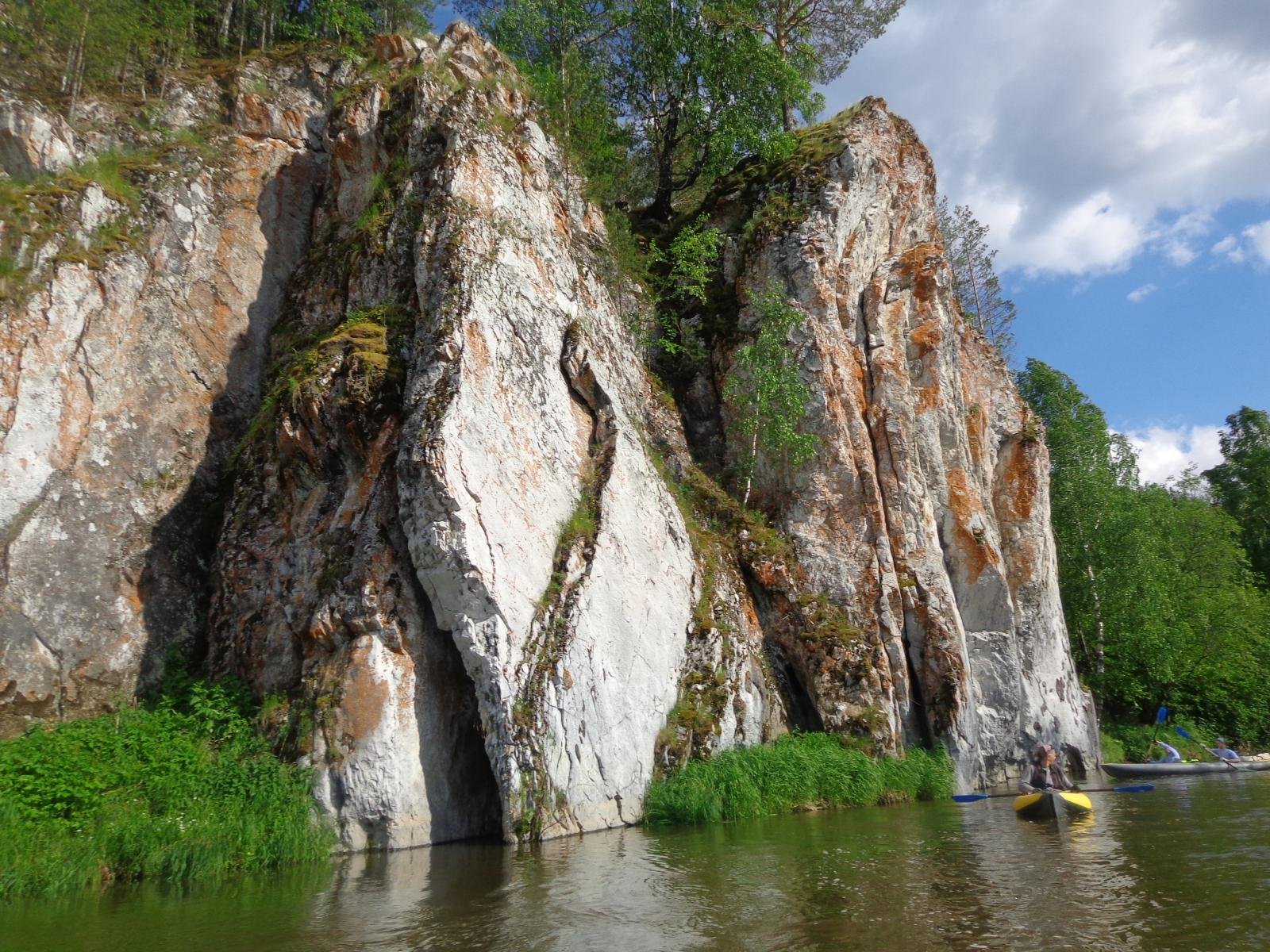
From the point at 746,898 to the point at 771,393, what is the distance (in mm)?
13806

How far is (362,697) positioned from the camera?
12680mm

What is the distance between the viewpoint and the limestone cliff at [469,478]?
44.1 ft

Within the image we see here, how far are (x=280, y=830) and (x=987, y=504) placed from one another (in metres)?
19.2

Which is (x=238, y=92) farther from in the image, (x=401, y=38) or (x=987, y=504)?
(x=987, y=504)

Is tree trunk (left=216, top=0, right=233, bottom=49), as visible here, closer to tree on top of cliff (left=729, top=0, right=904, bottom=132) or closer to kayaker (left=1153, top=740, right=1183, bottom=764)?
tree on top of cliff (left=729, top=0, right=904, bottom=132)

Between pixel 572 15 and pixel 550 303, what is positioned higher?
pixel 572 15

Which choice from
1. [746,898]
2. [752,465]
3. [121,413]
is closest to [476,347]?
[121,413]

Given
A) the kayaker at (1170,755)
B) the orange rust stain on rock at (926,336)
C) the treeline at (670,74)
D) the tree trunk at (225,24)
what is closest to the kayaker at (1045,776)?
the kayaker at (1170,755)

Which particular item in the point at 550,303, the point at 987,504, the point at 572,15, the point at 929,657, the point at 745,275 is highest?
the point at 572,15

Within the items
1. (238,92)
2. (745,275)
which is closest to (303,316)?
(238,92)

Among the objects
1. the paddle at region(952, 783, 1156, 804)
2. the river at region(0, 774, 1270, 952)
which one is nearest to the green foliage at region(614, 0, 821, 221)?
the paddle at region(952, 783, 1156, 804)

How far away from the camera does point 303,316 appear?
19312 mm

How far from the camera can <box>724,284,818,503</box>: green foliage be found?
20.0 m

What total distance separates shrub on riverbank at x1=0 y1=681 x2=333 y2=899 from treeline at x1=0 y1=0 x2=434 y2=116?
16.5 meters
